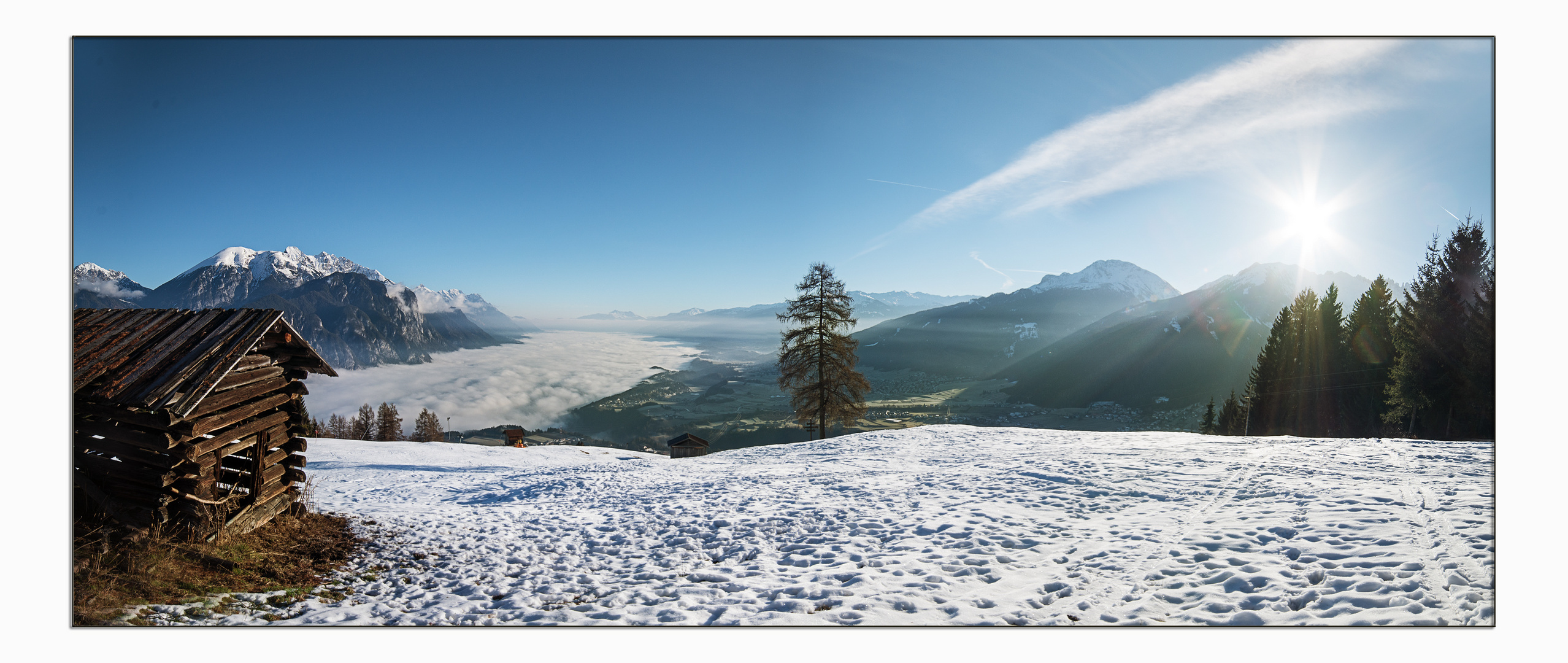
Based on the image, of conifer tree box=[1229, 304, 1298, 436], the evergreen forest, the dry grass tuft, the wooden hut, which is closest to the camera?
the dry grass tuft

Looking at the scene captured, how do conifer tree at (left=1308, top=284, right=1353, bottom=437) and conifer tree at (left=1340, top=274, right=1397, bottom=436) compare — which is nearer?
conifer tree at (left=1340, top=274, right=1397, bottom=436)

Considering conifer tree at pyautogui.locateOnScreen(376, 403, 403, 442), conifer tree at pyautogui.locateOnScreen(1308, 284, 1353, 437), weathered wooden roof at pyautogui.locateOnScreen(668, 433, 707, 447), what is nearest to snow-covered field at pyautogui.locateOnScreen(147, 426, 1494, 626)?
weathered wooden roof at pyautogui.locateOnScreen(668, 433, 707, 447)

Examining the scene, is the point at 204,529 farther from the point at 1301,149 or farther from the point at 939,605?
the point at 1301,149

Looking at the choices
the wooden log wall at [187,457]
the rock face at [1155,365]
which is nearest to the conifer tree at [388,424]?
the wooden log wall at [187,457]

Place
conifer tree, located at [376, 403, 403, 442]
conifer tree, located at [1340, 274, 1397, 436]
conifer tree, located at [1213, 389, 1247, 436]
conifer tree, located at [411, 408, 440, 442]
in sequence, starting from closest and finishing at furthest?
1. conifer tree, located at [1340, 274, 1397, 436]
2. conifer tree, located at [1213, 389, 1247, 436]
3. conifer tree, located at [376, 403, 403, 442]
4. conifer tree, located at [411, 408, 440, 442]

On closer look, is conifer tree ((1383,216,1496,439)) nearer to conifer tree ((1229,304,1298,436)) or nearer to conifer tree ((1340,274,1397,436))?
conifer tree ((1340,274,1397,436))

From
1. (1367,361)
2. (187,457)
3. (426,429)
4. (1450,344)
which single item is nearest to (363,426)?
(426,429)
